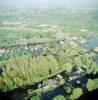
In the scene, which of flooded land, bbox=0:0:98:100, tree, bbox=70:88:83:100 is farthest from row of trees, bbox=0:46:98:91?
tree, bbox=70:88:83:100

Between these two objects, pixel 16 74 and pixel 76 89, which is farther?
pixel 16 74

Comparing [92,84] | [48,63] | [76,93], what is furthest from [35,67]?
[92,84]

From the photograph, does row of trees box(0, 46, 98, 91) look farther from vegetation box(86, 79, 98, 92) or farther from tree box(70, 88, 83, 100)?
tree box(70, 88, 83, 100)

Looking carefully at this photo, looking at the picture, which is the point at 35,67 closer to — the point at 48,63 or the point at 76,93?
the point at 48,63

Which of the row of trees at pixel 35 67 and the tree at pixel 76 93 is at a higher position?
the row of trees at pixel 35 67

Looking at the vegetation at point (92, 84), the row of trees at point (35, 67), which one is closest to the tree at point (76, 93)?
the vegetation at point (92, 84)

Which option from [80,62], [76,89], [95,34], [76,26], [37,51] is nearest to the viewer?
[76,89]

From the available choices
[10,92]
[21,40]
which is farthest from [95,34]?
[10,92]

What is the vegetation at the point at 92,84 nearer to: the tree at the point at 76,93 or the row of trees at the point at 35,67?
the tree at the point at 76,93

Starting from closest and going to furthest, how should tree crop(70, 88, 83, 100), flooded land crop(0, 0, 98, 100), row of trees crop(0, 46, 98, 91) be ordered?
tree crop(70, 88, 83, 100), flooded land crop(0, 0, 98, 100), row of trees crop(0, 46, 98, 91)

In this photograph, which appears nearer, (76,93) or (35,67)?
(76,93)

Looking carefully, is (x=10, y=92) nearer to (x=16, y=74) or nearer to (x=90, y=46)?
(x=16, y=74)
